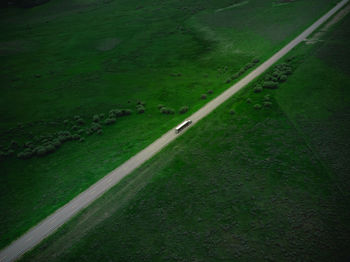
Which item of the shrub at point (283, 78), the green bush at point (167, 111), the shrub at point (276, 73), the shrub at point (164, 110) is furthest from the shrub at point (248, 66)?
the shrub at point (164, 110)

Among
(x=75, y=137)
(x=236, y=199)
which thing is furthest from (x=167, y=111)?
(x=236, y=199)

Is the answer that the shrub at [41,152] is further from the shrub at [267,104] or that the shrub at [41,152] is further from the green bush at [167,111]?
the shrub at [267,104]

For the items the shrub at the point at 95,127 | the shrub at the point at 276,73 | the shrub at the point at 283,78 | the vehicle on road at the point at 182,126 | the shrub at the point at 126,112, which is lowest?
the shrub at the point at 95,127

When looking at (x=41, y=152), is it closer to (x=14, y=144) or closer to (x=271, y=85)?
(x=14, y=144)

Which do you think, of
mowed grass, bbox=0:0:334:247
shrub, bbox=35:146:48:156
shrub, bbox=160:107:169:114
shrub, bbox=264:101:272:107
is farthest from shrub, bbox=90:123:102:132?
shrub, bbox=264:101:272:107

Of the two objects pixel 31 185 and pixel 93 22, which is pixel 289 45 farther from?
pixel 93 22

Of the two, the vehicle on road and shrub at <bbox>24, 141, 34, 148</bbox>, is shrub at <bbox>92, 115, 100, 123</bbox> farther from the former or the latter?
the vehicle on road
